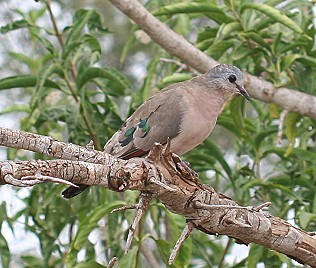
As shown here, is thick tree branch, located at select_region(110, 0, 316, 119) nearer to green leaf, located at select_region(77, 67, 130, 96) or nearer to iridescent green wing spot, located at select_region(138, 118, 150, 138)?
green leaf, located at select_region(77, 67, 130, 96)

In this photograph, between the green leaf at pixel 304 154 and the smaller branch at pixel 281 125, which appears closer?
the smaller branch at pixel 281 125

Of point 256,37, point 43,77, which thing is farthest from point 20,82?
point 256,37

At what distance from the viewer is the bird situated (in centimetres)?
280

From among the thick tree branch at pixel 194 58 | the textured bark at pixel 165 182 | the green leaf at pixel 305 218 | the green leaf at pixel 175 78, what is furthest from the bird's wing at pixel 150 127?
the textured bark at pixel 165 182

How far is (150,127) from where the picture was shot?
283 cm

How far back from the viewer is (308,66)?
10.6 ft

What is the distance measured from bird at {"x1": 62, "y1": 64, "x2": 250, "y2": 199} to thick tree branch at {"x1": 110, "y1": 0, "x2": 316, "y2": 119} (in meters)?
0.17

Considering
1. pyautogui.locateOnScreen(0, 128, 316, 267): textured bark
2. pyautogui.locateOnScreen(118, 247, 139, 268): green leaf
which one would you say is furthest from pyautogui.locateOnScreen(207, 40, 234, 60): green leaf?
pyautogui.locateOnScreen(0, 128, 316, 267): textured bark

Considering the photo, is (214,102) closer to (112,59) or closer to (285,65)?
(285,65)

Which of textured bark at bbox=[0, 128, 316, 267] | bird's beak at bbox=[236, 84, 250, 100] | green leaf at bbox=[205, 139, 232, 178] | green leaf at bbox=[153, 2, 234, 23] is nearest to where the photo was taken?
textured bark at bbox=[0, 128, 316, 267]

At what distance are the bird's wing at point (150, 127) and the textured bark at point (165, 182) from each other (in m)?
0.62

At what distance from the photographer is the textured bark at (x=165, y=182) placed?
175 cm

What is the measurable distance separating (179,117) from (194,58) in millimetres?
419

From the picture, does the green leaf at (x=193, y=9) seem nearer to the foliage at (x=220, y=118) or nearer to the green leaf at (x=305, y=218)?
the foliage at (x=220, y=118)
